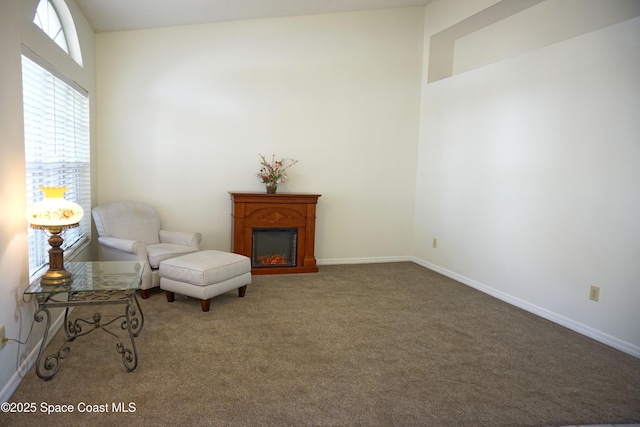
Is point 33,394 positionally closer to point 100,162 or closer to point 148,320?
point 148,320

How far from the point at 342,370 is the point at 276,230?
272 centimetres

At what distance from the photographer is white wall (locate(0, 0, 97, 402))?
223 cm

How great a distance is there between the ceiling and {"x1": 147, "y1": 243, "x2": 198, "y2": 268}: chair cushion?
2.39 metres

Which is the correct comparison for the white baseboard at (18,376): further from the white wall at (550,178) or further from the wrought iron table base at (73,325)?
the white wall at (550,178)

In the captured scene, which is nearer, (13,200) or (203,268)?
(13,200)

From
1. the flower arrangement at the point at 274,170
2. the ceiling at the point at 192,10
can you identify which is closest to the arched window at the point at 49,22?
the ceiling at the point at 192,10

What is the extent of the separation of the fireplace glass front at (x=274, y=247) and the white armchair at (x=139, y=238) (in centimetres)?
79

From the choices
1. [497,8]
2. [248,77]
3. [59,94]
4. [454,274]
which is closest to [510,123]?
[497,8]

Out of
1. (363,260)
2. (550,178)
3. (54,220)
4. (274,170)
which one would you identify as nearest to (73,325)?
(54,220)

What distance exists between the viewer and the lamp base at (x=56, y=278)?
2551 mm

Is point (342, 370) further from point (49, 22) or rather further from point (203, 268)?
point (49, 22)

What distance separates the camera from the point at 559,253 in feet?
12.4

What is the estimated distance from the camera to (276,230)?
521 cm

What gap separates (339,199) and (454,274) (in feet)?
5.76
